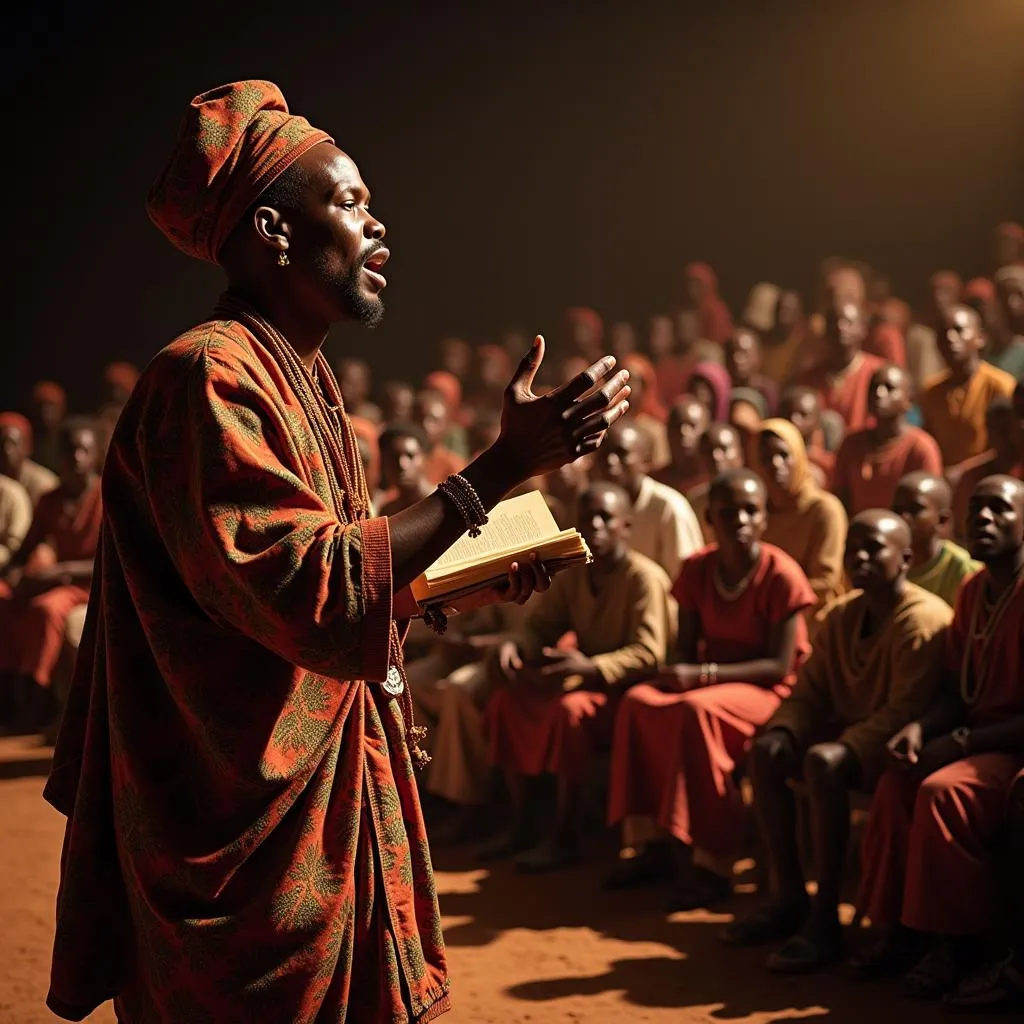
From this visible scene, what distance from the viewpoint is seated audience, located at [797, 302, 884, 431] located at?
8258 millimetres

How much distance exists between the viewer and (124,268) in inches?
608

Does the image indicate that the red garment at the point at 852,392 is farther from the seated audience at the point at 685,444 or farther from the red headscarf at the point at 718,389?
the seated audience at the point at 685,444

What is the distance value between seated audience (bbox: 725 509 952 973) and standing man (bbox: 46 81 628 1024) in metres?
2.49

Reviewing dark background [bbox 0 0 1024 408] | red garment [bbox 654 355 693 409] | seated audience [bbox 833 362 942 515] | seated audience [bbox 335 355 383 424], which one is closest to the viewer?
→ seated audience [bbox 833 362 942 515]

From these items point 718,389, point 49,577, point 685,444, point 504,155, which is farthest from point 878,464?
point 504,155

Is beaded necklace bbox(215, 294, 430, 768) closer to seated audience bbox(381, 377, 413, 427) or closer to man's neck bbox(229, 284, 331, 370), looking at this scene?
man's neck bbox(229, 284, 331, 370)

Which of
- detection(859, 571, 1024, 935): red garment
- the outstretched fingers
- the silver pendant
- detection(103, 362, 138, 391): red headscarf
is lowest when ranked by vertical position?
detection(859, 571, 1024, 935): red garment

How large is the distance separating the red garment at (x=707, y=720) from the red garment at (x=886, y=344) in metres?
4.97

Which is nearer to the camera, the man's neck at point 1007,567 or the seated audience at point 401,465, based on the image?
the man's neck at point 1007,567

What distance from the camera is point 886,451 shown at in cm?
678

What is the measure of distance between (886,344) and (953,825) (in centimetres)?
655

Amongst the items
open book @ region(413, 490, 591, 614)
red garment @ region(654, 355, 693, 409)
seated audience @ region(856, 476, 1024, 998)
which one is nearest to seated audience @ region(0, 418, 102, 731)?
red garment @ region(654, 355, 693, 409)

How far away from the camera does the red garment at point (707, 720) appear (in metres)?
4.89

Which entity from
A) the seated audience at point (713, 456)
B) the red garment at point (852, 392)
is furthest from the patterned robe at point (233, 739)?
the red garment at point (852, 392)
